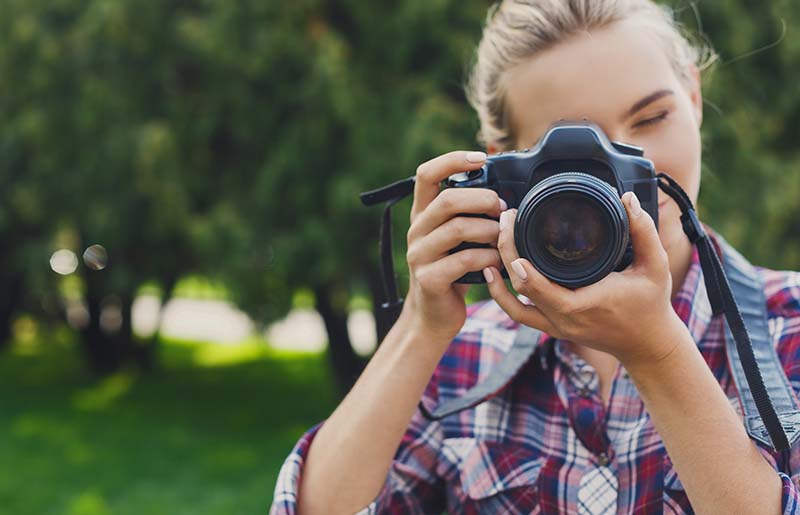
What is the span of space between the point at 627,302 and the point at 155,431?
5995 millimetres

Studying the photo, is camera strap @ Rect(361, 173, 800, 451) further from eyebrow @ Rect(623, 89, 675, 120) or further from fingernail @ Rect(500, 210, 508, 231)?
fingernail @ Rect(500, 210, 508, 231)

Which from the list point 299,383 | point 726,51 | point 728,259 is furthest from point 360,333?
point 728,259

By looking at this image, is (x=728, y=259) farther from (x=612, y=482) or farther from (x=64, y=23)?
(x=64, y=23)

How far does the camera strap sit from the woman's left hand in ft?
0.43

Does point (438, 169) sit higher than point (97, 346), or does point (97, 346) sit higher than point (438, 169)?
point (97, 346)

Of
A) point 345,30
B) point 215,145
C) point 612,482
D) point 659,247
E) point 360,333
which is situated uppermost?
point 345,30

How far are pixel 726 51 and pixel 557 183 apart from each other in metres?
3.82

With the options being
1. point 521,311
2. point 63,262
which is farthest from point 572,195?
point 63,262

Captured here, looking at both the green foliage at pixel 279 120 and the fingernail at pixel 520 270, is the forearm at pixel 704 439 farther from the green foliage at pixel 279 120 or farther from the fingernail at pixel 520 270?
the green foliage at pixel 279 120

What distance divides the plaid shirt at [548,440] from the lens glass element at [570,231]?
243 millimetres

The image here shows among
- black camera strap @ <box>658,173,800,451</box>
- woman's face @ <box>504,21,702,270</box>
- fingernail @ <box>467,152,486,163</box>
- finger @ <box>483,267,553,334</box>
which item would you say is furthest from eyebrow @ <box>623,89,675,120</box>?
finger @ <box>483,267,553,334</box>

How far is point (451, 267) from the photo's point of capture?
1.15 meters

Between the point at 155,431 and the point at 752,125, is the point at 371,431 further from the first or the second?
the point at 155,431

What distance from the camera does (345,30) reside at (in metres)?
4.80
